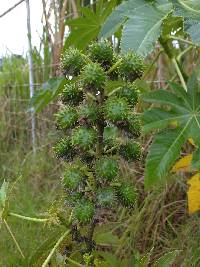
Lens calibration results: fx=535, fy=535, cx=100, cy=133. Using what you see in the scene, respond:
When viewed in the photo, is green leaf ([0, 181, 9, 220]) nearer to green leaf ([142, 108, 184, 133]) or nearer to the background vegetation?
the background vegetation

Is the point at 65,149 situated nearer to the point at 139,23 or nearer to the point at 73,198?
the point at 73,198

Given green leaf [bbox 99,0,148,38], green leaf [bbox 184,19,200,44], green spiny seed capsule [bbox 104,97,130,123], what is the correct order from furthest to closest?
green leaf [bbox 99,0,148,38], green leaf [bbox 184,19,200,44], green spiny seed capsule [bbox 104,97,130,123]

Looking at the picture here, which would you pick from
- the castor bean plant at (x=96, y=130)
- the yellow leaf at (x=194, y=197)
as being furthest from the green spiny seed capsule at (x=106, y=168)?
the yellow leaf at (x=194, y=197)

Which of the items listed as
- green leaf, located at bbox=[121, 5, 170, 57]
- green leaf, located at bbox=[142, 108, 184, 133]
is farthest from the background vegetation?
green leaf, located at bbox=[142, 108, 184, 133]

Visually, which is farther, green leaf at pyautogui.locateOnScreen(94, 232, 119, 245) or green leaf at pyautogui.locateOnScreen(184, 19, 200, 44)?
green leaf at pyautogui.locateOnScreen(94, 232, 119, 245)

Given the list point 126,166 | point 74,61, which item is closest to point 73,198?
point 74,61

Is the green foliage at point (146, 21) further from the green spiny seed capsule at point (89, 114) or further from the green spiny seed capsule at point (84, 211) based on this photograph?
the green spiny seed capsule at point (84, 211)

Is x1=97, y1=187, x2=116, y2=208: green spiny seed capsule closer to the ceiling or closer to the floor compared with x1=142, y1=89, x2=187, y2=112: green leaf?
closer to the floor
